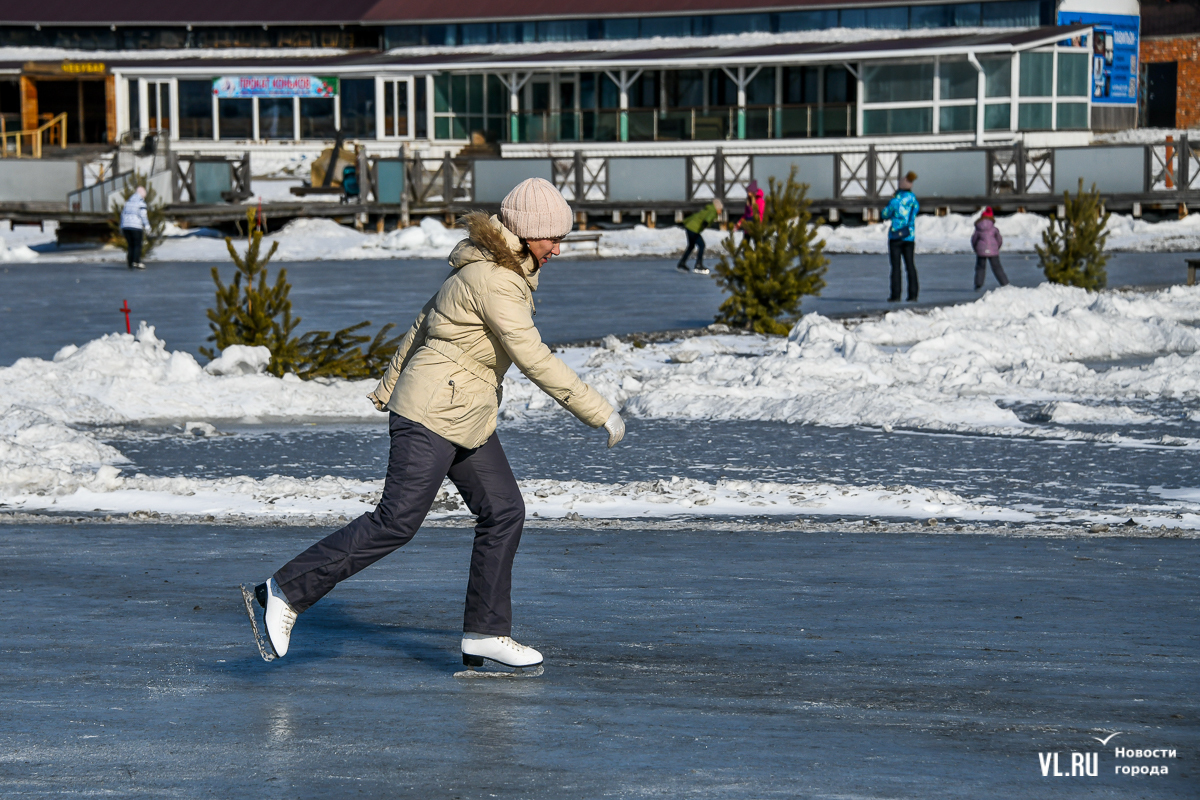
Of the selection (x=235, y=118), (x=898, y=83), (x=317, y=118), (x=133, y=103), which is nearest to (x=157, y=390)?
(x=898, y=83)

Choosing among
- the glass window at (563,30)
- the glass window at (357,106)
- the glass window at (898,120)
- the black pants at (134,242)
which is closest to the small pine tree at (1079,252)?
A: the black pants at (134,242)

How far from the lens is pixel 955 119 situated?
1646 inches

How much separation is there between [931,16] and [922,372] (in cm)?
3313

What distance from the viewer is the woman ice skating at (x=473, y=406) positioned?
4762 mm

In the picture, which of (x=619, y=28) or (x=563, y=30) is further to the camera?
(x=563, y=30)

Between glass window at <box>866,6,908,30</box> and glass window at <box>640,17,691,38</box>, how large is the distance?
5.74 meters

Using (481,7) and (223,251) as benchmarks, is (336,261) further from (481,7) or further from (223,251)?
(481,7)

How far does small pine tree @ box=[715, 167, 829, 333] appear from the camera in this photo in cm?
1780

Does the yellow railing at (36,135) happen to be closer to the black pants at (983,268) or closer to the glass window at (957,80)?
the glass window at (957,80)

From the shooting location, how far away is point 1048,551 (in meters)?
7.23

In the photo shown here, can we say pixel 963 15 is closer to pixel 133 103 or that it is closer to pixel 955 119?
pixel 955 119

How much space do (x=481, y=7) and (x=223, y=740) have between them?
4678 centimetres

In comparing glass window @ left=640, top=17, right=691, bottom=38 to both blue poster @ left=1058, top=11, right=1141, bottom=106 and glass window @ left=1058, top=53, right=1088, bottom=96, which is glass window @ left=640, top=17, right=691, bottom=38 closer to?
blue poster @ left=1058, top=11, right=1141, bottom=106

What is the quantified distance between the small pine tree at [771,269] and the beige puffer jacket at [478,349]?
42.9ft
